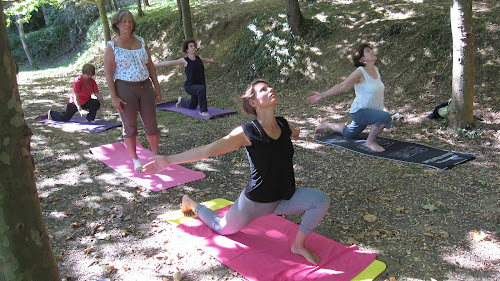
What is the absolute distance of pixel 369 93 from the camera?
6.06 metres

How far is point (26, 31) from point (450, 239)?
31191 mm

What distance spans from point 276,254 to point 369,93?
11.2 ft

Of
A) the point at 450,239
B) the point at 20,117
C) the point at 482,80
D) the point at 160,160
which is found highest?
the point at 20,117

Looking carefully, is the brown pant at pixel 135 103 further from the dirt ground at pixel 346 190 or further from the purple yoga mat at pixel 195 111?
the purple yoga mat at pixel 195 111

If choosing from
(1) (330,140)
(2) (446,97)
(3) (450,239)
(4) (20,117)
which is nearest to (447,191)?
(3) (450,239)

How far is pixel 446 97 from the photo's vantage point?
25.6 ft

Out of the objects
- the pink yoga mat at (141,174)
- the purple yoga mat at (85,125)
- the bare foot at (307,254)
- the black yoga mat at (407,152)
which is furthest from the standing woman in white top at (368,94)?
the purple yoga mat at (85,125)

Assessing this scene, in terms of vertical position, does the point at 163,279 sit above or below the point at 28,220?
below

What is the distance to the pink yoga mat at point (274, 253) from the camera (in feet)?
10.6

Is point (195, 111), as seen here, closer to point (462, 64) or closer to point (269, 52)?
point (269, 52)

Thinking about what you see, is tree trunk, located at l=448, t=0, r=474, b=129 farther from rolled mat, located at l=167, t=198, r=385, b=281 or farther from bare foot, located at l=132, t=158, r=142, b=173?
bare foot, located at l=132, t=158, r=142, b=173

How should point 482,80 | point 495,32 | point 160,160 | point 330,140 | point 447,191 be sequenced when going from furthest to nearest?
1. point 495,32
2. point 482,80
3. point 330,140
4. point 447,191
5. point 160,160

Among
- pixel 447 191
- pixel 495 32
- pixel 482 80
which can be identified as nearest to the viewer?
pixel 447 191

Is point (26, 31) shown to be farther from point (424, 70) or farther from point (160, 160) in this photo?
point (160, 160)
